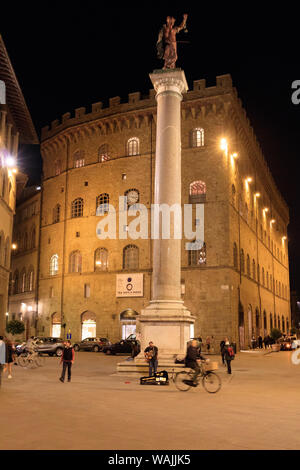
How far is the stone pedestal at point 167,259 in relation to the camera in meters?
19.4

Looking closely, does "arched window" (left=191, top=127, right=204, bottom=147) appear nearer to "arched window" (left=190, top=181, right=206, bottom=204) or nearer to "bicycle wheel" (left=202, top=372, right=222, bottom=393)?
"arched window" (left=190, top=181, right=206, bottom=204)

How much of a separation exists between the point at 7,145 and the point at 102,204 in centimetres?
1260

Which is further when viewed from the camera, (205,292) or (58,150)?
(58,150)

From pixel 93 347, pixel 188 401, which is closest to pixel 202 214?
pixel 93 347

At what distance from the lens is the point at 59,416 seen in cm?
991

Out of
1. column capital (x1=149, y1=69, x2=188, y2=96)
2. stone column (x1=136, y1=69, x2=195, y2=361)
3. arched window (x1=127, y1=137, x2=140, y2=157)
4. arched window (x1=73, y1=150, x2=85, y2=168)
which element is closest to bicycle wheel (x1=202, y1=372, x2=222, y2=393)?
stone column (x1=136, y1=69, x2=195, y2=361)

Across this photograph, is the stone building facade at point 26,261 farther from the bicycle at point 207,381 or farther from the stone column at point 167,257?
the bicycle at point 207,381

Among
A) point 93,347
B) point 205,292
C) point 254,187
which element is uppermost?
point 254,187

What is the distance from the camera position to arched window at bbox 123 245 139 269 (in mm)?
42625

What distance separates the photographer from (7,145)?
34000 millimetres

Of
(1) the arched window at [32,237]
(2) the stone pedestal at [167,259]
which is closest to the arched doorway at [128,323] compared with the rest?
(1) the arched window at [32,237]

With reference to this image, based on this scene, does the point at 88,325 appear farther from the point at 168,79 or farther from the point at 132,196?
the point at 168,79
